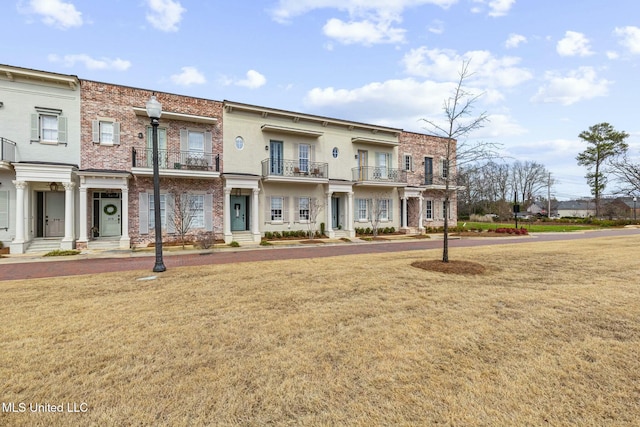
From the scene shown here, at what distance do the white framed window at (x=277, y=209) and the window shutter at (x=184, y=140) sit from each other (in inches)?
235

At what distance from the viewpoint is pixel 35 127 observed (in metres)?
14.9

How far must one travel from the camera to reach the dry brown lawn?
271 cm

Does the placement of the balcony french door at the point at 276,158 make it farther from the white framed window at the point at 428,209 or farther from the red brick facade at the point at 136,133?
the white framed window at the point at 428,209

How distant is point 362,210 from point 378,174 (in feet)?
10.4

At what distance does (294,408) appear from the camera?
275 centimetres

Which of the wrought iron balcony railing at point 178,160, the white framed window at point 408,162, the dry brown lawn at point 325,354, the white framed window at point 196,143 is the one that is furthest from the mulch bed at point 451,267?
the white framed window at point 408,162

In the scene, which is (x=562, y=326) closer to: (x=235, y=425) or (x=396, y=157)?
(x=235, y=425)

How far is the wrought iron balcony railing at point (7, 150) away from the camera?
547 inches

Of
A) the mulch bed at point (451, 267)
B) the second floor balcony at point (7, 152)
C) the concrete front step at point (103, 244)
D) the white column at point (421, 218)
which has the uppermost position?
the second floor balcony at point (7, 152)

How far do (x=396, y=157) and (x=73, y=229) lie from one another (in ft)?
70.7

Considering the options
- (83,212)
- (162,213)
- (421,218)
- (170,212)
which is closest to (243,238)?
(170,212)

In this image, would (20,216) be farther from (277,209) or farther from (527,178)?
(527,178)

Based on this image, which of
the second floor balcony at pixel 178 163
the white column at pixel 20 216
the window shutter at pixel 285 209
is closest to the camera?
the white column at pixel 20 216

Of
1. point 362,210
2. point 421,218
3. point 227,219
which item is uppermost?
point 362,210
